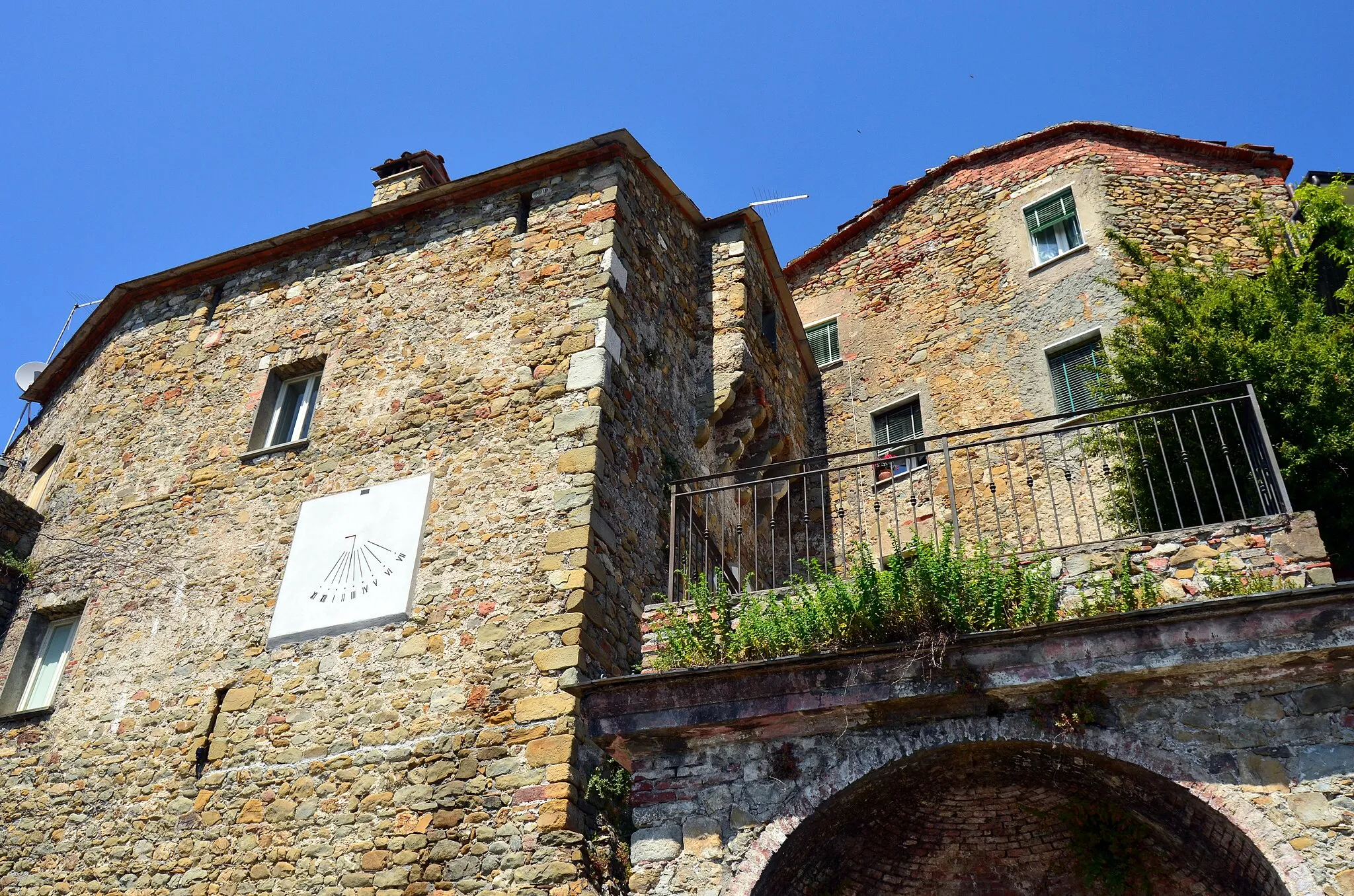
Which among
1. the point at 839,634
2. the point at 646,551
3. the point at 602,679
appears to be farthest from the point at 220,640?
the point at 839,634

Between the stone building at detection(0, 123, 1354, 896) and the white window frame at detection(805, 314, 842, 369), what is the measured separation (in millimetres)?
202

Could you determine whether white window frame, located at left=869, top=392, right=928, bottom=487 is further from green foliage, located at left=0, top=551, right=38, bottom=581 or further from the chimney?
green foliage, located at left=0, top=551, right=38, bottom=581

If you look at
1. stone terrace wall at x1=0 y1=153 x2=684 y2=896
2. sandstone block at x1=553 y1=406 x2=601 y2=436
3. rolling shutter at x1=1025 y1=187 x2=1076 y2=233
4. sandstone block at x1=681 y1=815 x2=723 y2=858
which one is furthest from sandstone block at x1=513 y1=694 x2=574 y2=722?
rolling shutter at x1=1025 y1=187 x2=1076 y2=233

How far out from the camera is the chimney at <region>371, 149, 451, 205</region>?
12.8 meters

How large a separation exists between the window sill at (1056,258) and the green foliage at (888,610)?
24.3 ft

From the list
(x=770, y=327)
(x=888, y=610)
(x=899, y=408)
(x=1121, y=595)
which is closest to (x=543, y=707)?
(x=888, y=610)

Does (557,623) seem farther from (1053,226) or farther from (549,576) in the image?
(1053,226)

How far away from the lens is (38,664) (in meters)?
10.5

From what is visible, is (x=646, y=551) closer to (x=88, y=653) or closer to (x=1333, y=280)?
(x=88, y=653)

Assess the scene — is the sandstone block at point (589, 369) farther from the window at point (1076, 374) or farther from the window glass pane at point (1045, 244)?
the window glass pane at point (1045, 244)

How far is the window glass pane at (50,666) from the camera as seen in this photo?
10109mm

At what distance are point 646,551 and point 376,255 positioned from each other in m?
4.38

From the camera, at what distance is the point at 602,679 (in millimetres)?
6832

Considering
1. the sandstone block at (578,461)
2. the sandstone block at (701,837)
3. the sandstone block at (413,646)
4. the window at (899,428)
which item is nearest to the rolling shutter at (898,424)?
the window at (899,428)
